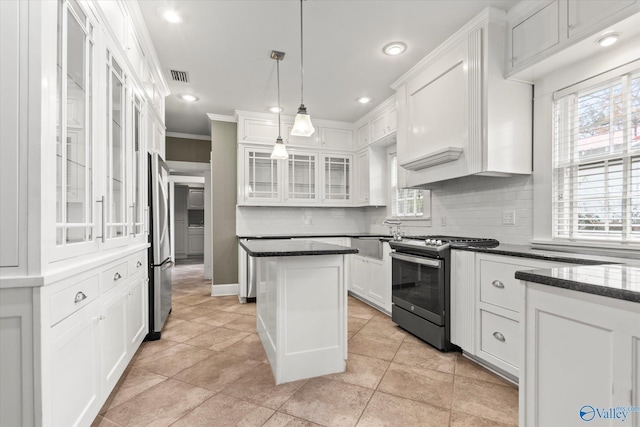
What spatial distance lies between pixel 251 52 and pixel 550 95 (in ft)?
8.49

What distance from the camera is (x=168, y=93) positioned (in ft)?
12.6

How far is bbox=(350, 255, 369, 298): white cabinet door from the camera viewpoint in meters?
4.20

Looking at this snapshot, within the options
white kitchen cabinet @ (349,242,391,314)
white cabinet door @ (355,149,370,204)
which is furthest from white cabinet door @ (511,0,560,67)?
white cabinet door @ (355,149,370,204)

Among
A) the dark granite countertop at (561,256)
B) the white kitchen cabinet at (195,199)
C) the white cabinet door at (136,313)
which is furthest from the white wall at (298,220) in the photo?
the white kitchen cabinet at (195,199)

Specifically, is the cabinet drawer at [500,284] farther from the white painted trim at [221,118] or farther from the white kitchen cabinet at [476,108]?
the white painted trim at [221,118]

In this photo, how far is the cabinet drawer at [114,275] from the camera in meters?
1.75

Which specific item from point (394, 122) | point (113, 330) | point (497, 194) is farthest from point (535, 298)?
point (394, 122)

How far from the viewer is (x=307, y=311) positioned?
7.14 ft

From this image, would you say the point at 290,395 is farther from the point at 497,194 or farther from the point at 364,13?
the point at 364,13

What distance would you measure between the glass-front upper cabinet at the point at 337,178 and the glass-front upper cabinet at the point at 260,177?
80 cm

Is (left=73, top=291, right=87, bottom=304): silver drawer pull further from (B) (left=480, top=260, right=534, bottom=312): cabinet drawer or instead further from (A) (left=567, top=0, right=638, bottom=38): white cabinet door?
(A) (left=567, top=0, right=638, bottom=38): white cabinet door

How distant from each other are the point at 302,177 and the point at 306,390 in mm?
3343

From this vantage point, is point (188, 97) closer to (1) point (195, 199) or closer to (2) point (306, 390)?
(2) point (306, 390)

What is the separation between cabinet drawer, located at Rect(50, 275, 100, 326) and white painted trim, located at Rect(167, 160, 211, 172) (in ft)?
13.6
